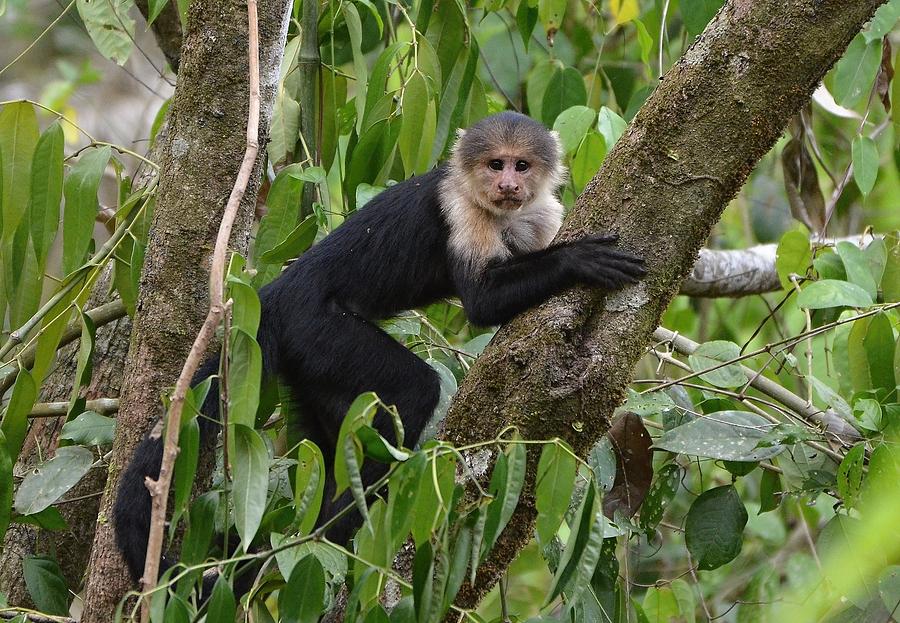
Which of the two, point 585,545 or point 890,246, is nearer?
point 585,545

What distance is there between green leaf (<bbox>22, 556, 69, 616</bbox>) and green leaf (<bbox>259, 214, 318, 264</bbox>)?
3.56ft

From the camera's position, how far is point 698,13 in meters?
3.33

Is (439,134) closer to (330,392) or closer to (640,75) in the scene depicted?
(330,392)

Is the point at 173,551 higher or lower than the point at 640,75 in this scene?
lower

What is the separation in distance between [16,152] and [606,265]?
1.73 metres

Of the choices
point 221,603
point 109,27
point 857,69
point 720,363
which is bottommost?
point 221,603

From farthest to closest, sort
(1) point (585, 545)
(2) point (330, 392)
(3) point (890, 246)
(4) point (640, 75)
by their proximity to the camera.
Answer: (4) point (640, 75), (3) point (890, 246), (2) point (330, 392), (1) point (585, 545)

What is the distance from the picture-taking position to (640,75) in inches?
228

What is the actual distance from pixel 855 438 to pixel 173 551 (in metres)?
1.99

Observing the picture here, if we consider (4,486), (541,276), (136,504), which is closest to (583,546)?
(541,276)

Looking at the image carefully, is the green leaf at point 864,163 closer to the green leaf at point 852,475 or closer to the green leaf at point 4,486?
the green leaf at point 852,475

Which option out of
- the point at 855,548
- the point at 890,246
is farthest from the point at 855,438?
the point at 855,548

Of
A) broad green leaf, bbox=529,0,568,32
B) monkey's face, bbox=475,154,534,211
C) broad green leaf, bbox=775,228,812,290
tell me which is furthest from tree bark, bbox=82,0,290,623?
broad green leaf, bbox=775,228,812,290

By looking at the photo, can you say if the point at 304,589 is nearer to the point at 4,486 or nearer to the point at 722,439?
the point at 4,486
